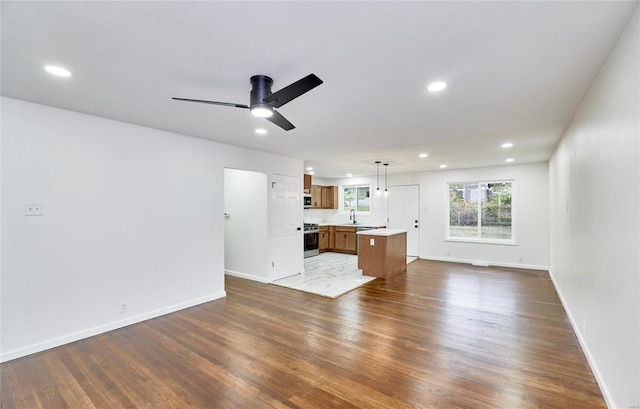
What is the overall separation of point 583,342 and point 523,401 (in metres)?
1.31

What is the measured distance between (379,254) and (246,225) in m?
2.71

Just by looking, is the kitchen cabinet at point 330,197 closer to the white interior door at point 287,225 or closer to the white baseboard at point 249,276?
the white interior door at point 287,225

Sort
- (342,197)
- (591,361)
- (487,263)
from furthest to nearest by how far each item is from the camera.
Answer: (342,197), (487,263), (591,361)

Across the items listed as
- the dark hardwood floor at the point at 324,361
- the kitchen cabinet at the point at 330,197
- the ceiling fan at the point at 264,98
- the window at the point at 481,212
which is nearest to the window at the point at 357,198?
the kitchen cabinet at the point at 330,197

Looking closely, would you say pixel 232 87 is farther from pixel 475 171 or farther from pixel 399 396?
pixel 475 171

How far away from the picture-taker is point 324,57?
1952mm

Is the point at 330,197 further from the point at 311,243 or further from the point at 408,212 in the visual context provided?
the point at 408,212

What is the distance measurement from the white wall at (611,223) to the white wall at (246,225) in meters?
4.39

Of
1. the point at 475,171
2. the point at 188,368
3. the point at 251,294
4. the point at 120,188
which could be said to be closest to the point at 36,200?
the point at 120,188

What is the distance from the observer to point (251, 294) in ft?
15.2

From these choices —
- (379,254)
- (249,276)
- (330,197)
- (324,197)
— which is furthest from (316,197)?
(249,276)

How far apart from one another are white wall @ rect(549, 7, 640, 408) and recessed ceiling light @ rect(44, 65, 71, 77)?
3.66 m

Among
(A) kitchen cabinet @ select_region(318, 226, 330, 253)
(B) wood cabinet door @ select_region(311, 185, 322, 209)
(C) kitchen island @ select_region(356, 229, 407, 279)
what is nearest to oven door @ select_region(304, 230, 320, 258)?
(A) kitchen cabinet @ select_region(318, 226, 330, 253)

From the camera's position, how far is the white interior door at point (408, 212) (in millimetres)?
8047
